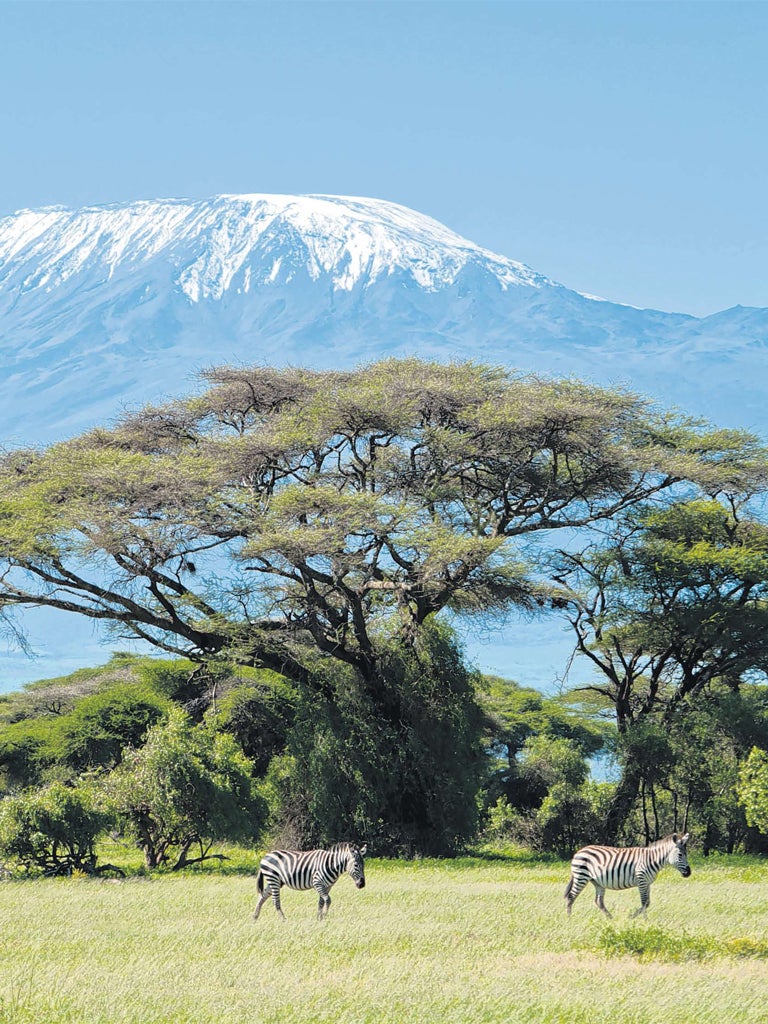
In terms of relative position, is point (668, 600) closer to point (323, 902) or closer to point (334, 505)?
point (334, 505)

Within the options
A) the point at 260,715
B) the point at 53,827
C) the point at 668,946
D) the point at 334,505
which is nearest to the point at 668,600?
the point at 334,505

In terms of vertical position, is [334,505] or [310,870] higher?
[334,505]

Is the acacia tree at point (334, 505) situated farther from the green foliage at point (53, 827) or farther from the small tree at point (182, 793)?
the green foliage at point (53, 827)

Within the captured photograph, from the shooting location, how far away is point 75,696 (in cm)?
5547

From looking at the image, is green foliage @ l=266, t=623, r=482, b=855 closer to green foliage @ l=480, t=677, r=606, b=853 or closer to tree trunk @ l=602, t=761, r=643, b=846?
green foliage @ l=480, t=677, r=606, b=853

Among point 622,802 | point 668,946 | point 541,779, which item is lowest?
point 541,779

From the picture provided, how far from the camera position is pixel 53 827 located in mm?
22594

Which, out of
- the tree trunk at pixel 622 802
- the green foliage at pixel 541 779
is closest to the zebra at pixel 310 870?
the green foliage at pixel 541 779

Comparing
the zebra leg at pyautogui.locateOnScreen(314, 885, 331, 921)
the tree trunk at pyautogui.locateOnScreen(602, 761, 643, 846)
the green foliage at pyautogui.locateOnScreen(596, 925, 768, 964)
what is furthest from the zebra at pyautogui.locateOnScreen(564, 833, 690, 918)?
the tree trunk at pyautogui.locateOnScreen(602, 761, 643, 846)

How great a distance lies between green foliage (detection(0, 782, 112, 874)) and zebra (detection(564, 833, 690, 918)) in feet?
35.2

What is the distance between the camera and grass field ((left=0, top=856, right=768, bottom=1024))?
9.73 metres

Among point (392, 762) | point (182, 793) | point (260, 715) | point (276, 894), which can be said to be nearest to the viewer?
point (276, 894)

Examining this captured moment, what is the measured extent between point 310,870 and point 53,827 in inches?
360

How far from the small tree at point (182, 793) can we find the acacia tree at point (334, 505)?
10.9 feet
